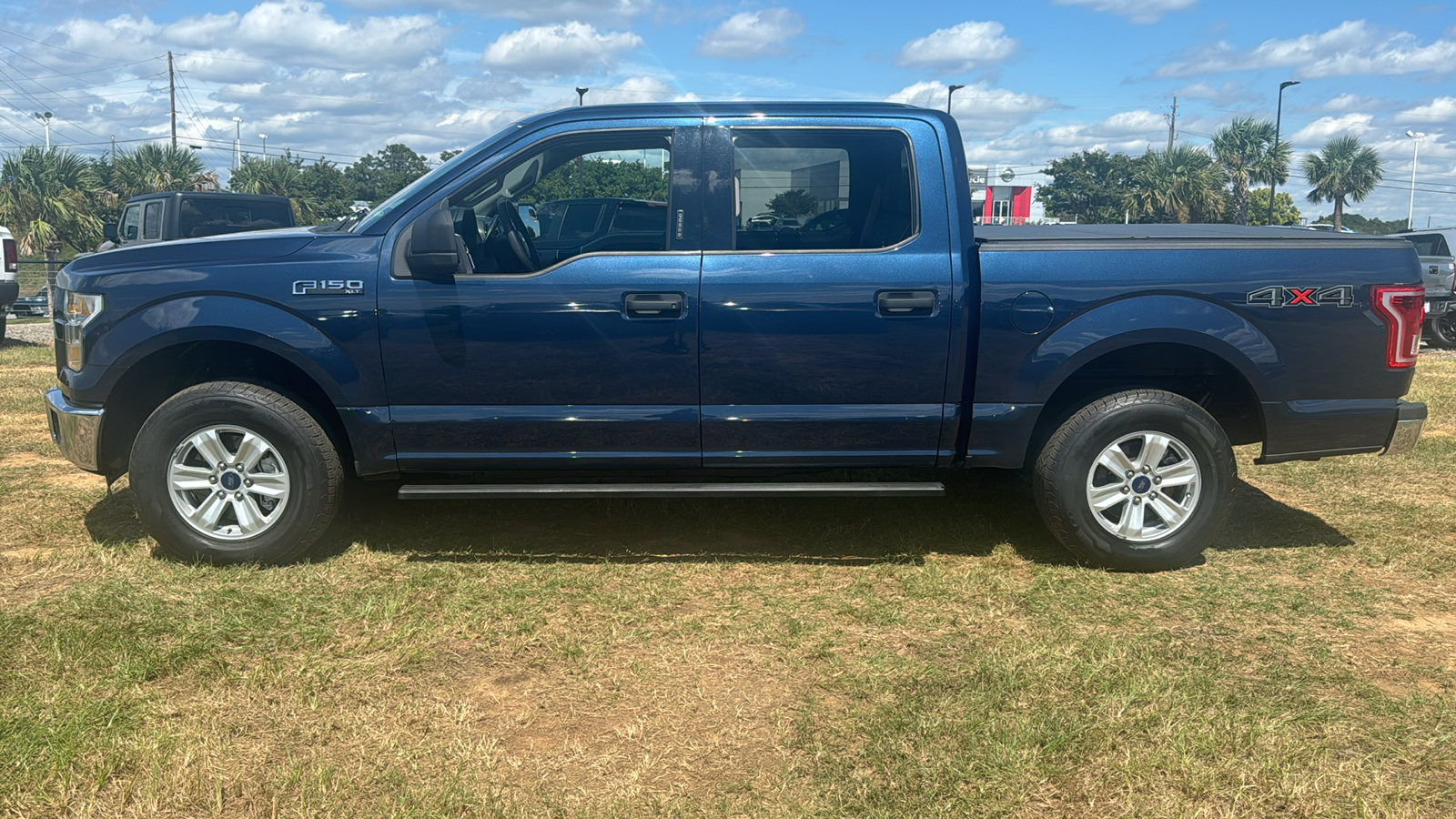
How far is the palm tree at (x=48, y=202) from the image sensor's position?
95.8ft

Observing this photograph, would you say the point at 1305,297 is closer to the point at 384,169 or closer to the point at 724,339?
the point at 724,339

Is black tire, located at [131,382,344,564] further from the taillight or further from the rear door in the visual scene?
the taillight

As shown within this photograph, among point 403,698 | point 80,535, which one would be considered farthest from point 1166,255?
point 80,535

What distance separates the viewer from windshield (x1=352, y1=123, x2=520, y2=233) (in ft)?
14.5

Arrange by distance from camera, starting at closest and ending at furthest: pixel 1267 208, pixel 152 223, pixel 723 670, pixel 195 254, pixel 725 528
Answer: pixel 723 670
pixel 195 254
pixel 725 528
pixel 152 223
pixel 1267 208

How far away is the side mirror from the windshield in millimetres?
243

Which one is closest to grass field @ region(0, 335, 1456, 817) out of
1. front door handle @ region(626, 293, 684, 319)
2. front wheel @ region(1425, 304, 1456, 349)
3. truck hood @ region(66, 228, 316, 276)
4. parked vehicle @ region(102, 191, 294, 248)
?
front door handle @ region(626, 293, 684, 319)

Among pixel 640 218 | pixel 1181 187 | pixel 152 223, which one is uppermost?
pixel 1181 187

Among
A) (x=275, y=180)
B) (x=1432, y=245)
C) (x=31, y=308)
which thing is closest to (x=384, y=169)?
(x=275, y=180)

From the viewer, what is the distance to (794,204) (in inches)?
181

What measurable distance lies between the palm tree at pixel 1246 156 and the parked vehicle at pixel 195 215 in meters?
61.0

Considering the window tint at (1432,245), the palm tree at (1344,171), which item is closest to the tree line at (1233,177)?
the palm tree at (1344,171)

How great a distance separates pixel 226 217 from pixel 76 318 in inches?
379

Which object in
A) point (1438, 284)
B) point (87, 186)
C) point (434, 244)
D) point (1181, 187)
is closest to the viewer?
point (434, 244)
